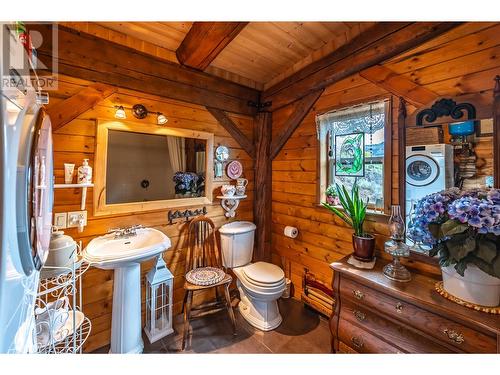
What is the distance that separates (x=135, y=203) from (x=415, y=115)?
223cm

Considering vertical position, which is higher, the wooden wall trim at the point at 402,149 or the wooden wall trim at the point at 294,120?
the wooden wall trim at the point at 294,120

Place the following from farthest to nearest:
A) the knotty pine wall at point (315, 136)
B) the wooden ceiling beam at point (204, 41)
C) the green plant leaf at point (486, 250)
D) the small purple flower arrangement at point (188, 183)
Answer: the small purple flower arrangement at point (188, 183), the wooden ceiling beam at point (204, 41), the knotty pine wall at point (315, 136), the green plant leaf at point (486, 250)

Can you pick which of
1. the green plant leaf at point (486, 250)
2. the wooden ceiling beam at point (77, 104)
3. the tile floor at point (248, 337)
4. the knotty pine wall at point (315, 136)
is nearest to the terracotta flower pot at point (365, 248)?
the knotty pine wall at point (315, 136)

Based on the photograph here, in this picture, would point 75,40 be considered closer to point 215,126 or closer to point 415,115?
point 215,126

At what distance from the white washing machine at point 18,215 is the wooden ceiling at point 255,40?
4.22 feet

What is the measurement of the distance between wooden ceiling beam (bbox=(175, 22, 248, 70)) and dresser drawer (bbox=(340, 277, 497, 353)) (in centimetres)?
187

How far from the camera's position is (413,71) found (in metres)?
1.38

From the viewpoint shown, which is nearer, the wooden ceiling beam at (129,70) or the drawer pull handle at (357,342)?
the drawer pull handle at (357,342)

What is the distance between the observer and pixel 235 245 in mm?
2049

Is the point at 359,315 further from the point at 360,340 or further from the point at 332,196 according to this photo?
the point at 332,196

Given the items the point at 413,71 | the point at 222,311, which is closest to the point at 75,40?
the point at 413,71

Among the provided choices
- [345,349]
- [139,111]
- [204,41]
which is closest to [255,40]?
[204,41]

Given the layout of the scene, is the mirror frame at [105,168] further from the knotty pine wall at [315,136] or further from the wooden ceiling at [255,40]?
the knotty pine wall at [315,136]

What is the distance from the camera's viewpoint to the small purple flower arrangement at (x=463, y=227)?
867 millimetres
